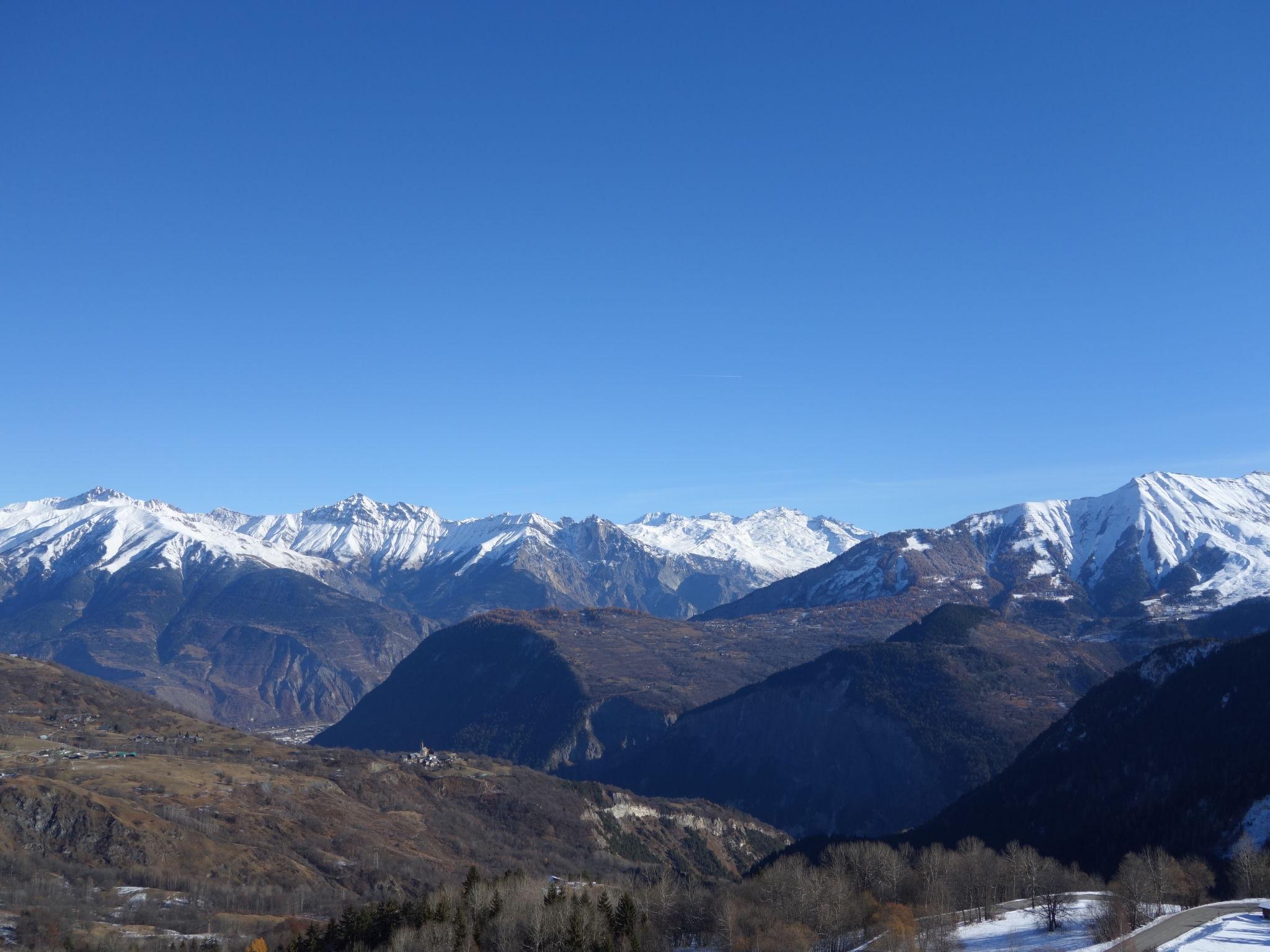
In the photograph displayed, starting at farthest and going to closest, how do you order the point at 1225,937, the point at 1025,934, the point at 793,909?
the point at 793,909, the point at 1025,934, the point at 1225,937

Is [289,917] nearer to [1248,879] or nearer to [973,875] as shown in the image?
[973,875]

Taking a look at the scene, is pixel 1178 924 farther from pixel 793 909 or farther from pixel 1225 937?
pixel 793 909

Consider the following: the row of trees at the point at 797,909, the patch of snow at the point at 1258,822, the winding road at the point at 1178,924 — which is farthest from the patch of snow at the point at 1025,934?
the patch of snow at the point at 1258,822

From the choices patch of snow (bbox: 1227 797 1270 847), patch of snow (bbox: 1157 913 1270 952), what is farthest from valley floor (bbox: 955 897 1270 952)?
patch of snow (bbox: 1227 797 1270 847)

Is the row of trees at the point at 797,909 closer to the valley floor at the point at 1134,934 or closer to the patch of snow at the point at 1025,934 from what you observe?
the patch of snow at the point at 1025,934

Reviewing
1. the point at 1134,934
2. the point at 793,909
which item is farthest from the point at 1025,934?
the point at 793,909

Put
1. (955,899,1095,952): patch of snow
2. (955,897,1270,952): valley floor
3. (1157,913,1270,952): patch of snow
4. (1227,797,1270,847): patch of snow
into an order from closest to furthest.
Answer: (1157,913,1270,952): patch of snow, (955,897,1270,952): valley floor, (955,899,1095,952): patch of snow, (1227,797,1270,847): patch of snow

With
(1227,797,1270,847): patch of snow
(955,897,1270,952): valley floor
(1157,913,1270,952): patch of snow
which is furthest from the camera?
(1227,797,1270,847): patch of snow

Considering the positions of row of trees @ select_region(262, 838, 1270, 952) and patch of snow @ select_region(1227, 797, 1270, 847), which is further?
patch of snow @ select_region(1227, 797, 1270, 847)

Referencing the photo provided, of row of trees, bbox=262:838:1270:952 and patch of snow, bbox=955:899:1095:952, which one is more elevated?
row of trees, bbox=262:838:1270:952

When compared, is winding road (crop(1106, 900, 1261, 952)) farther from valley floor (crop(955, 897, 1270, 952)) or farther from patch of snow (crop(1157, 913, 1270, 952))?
patch of snow (crop(1157, 913, 1270, 952))

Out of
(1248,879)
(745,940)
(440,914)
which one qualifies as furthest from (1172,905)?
(440,914)

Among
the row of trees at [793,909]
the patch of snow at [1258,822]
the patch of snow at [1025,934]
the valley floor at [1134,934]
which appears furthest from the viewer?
the patch of snow at [1258,822]
